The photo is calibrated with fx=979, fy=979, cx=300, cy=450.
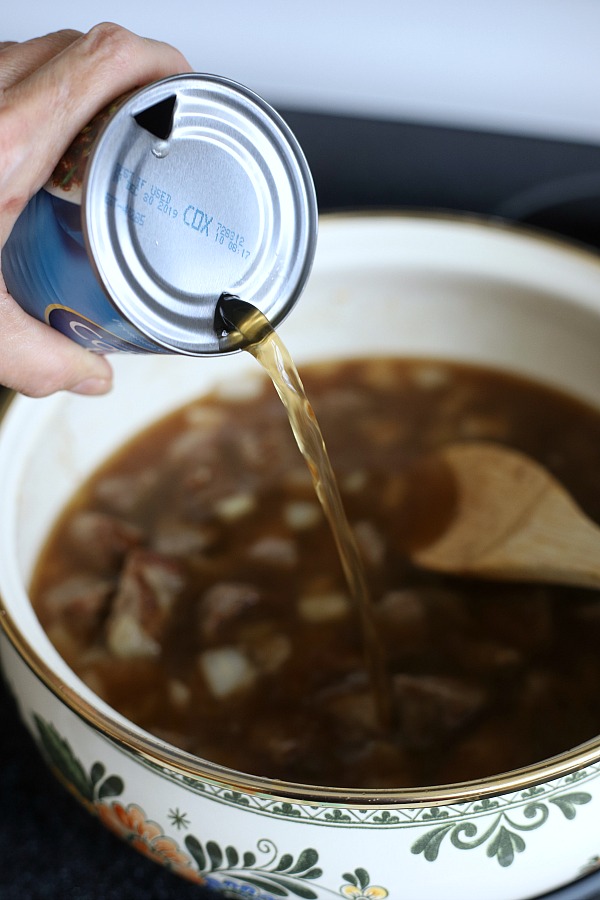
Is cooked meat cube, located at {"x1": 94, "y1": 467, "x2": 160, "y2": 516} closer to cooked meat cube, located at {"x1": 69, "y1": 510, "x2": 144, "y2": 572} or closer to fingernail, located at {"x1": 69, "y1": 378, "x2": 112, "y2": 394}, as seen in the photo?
cooked meat cube, located at {"x1": 69, "y1": 510, "x2": 144, "y2": 572}

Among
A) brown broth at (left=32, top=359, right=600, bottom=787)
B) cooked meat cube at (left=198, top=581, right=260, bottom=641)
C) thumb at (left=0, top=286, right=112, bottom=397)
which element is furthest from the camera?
cooked meat cube at (left=198, top=581, right=260, bottom=641)

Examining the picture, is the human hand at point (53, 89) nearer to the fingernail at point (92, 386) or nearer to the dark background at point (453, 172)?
the fingernail at point (92, 386)

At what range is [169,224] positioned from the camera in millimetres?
709

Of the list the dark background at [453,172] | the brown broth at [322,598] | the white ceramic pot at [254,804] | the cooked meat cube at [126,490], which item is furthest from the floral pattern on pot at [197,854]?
the dark background at [453,172]

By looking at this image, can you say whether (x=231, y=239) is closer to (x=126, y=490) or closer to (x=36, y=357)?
(x=36, y=357)

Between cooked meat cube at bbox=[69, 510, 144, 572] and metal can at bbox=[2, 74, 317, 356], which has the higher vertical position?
metal can at bbox=[2, 74, 317, 356]

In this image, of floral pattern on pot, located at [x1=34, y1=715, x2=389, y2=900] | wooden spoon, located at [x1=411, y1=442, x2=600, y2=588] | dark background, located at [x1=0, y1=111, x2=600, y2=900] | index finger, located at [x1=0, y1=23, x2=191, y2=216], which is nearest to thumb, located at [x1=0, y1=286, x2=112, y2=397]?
index finger, located at [x1=0, y1=23, x2=191, y2=216]

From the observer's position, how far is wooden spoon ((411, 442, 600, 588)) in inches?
41.8

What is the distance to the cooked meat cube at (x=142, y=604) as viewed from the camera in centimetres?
105

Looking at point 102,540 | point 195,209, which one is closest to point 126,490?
point 102,540

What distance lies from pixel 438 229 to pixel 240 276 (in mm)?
566

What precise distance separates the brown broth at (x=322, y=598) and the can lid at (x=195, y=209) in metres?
0.41

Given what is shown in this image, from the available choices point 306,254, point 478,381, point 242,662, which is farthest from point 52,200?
point 478,381

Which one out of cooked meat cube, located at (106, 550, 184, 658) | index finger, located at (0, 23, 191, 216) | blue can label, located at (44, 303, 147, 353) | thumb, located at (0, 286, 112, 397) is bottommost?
cooked meat cube, located at (106, 550, 184, 658)
